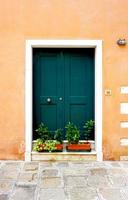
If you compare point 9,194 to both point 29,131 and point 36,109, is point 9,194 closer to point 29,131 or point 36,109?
point 29,131

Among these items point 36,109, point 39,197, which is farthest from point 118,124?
point 39,197

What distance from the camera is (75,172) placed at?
5.84 meters

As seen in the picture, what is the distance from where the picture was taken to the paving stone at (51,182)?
508cm

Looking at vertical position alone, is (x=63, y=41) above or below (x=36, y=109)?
above

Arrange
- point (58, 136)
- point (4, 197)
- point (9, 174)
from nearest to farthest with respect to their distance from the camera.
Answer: point (4, 197) → point (9, 174) → point (58, 136)

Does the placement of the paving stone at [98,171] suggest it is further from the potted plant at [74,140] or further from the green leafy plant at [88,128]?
the green leafy plant at [88,128]

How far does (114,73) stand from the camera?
21.8 ft

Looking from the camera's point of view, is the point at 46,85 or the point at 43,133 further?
the point at 46,85

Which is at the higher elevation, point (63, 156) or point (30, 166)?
point (63, 156)

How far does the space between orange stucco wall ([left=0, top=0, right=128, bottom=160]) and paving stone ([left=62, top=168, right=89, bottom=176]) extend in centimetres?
115

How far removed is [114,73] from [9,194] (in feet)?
10.3

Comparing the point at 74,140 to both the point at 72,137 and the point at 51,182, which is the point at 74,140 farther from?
the point at 51,182

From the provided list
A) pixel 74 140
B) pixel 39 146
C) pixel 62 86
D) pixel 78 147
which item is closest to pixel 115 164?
pixel 78 147

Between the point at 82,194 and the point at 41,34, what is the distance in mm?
3209
